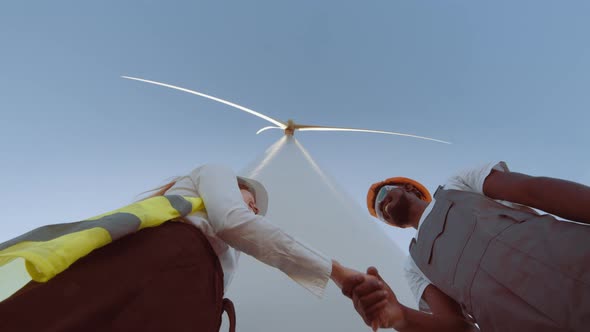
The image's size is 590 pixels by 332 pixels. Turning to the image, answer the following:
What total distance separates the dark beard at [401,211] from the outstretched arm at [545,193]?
0.85 m

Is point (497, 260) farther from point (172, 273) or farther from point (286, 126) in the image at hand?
point (286, 126)

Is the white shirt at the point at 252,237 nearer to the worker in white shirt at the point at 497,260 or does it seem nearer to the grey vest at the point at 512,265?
the worker in white shirt at the point at 497,260

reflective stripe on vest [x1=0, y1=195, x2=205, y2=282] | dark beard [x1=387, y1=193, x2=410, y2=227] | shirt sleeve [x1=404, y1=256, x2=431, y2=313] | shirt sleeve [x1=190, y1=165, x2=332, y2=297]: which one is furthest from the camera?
dark beard [x1=387, y1=193, x2=410, y2=227]

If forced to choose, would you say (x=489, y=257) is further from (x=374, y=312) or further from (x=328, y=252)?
(x=328, y=252)

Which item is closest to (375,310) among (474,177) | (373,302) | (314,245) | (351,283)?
(373,302)

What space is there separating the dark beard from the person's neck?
40mm

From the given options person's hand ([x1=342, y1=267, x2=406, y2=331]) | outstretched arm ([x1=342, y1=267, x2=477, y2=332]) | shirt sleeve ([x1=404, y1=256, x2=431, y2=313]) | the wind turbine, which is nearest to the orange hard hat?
the wind turbine

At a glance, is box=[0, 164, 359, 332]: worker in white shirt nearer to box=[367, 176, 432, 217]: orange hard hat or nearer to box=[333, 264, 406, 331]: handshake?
box=[333, 264, 406, 331]: handshake

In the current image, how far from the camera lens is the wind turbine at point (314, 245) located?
1.91 meters

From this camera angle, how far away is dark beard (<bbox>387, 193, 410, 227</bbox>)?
7.04ft

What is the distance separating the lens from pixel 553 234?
101cm

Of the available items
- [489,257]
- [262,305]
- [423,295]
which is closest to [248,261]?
[262,305]

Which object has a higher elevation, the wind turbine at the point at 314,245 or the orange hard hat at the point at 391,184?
the orange hard hat at the point at 391,184

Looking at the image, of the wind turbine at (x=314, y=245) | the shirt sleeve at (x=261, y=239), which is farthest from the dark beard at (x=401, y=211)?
the shirt sleeve at (x=261, y=239)
